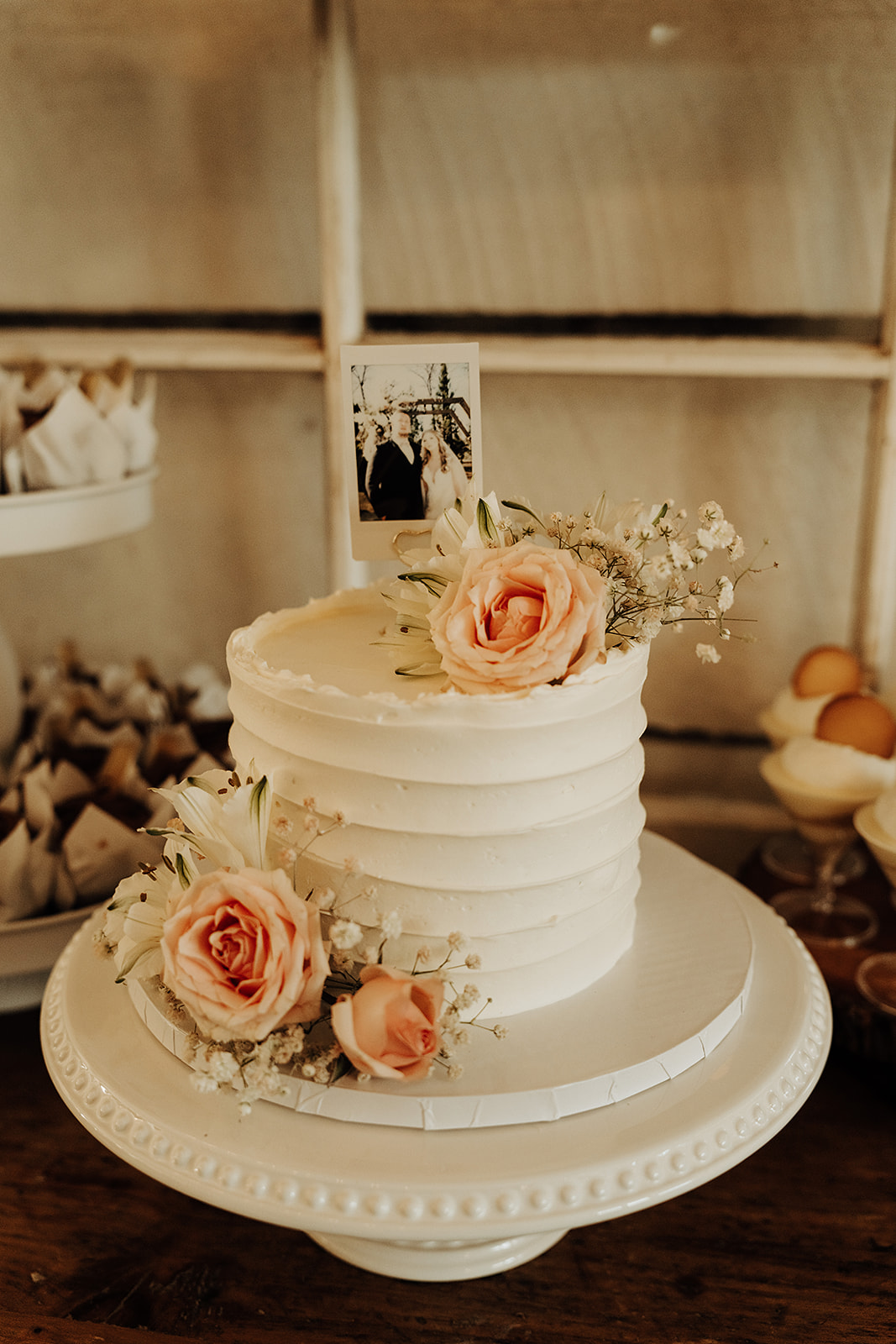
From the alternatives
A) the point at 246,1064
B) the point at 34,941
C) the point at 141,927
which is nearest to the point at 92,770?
the point at 34,941

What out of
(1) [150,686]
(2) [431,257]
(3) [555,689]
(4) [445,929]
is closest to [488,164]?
(2) [431,257]

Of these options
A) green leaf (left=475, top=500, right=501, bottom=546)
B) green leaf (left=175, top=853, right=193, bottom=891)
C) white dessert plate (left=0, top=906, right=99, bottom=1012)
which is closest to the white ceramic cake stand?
green leaf (left=175, top=853, right=193, bottom=891)

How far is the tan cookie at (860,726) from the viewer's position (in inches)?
45.8

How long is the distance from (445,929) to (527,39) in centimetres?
112

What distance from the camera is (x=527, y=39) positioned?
1331mm

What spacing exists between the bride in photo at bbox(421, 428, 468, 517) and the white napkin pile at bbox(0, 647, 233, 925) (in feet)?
1.55

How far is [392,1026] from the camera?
0.72m

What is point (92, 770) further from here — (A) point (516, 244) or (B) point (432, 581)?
(A) point (516, 244)

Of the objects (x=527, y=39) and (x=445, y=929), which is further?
(x=527, y=39)

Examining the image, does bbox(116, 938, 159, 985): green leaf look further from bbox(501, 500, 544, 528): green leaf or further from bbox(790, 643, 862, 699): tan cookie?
bbox(790, 643, 862, 699): tan cookie

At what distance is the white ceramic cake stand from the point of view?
0.68 meters

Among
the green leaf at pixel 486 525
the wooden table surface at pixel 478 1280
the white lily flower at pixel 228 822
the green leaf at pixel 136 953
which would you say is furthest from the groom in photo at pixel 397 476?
the wooden table surface at pixel 478 1280

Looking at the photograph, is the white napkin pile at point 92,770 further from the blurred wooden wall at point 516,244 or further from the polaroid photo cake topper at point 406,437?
the polaroid photo cake topper at point 406,437

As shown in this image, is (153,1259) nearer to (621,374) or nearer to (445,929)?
(445,929)
